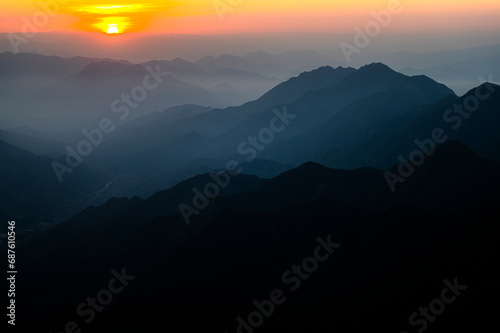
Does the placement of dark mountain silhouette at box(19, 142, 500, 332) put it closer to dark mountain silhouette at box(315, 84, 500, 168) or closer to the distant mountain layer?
dark mountain silhouette at box(315, 84, 500, 168)

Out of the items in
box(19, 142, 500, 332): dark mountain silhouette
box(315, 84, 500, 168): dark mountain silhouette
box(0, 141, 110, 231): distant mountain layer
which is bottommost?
box(19, 142, 500, 332): dark mountain silhouette

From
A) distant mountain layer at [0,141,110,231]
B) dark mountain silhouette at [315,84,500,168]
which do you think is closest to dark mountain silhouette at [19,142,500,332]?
dark mountain silhouette at [315,84,500,168]

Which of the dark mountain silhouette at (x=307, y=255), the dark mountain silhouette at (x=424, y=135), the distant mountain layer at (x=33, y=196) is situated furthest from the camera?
the distant mountain layer at (x=33, y=196)

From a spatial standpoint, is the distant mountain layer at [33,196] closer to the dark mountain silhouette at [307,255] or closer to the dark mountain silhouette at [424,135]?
the dark mountain silhouette at [307,255]

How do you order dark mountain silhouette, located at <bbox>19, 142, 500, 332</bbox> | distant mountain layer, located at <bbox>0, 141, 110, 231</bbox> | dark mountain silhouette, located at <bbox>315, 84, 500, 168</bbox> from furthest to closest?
1. distant mountain layer, located at <bbox>0, 141, 110, 231</bbox>
2. dark mountain silhouette, located at <bbox>315, 84, 500, 168</bbox>
3. dark mountain silhouette, located at <bbox>19, 142, 500, 332</bbox>

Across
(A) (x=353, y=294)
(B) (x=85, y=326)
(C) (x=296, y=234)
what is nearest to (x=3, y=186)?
(B) (x=85, y=326)

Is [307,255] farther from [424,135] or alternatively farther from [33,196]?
[33,196]

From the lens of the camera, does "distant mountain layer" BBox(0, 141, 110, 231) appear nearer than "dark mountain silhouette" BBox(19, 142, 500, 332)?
No

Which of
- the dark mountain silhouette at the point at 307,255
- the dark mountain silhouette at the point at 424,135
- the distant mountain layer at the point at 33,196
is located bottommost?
the dark mountain silhouette at the point at 307,255

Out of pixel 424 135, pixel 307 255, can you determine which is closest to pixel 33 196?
pixel 307 255

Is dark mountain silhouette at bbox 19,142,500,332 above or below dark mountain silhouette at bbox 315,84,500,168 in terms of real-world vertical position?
below

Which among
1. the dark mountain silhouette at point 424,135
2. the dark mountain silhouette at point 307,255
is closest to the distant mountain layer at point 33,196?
the dark mountain silhouette at point 307,255

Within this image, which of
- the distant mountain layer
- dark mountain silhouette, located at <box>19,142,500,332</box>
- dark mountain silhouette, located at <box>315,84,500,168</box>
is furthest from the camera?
the distant mountain layer
